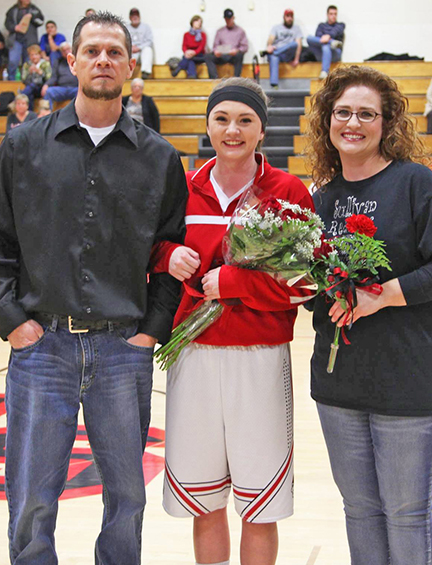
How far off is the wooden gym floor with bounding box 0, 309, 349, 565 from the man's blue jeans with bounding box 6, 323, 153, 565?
67 cm

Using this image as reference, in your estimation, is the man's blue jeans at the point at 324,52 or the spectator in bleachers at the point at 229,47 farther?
the spectator in bleachers at the point at 229,47

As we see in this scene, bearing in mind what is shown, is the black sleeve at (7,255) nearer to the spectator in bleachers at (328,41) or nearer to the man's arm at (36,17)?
the spectator in bleachers at (328,41)

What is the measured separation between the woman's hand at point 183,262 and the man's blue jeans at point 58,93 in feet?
35.6

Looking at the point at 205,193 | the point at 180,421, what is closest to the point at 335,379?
the point at 180,421

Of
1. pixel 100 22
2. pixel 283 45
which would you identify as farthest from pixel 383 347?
pixel 283 45

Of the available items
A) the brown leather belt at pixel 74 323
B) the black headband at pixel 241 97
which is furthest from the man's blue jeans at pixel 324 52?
the brown leather belt at pixel 74 323

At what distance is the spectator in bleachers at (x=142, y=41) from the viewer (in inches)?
546

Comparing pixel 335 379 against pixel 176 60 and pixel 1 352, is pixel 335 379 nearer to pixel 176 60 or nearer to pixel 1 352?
pixel 1 352

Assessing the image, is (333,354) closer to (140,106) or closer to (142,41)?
(140,106)

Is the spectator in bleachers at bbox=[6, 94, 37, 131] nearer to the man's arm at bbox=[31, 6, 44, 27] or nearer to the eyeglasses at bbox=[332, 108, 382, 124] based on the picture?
the man's arm at bbox=[31, 6, 44, 27]

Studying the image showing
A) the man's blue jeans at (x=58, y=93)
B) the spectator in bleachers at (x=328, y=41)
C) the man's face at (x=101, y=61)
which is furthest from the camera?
the spectator in bleachers at (x=328, y=41)

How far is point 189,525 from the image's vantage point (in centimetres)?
335

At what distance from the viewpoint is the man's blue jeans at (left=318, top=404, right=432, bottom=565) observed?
7.16ft

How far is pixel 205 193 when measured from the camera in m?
2.46
